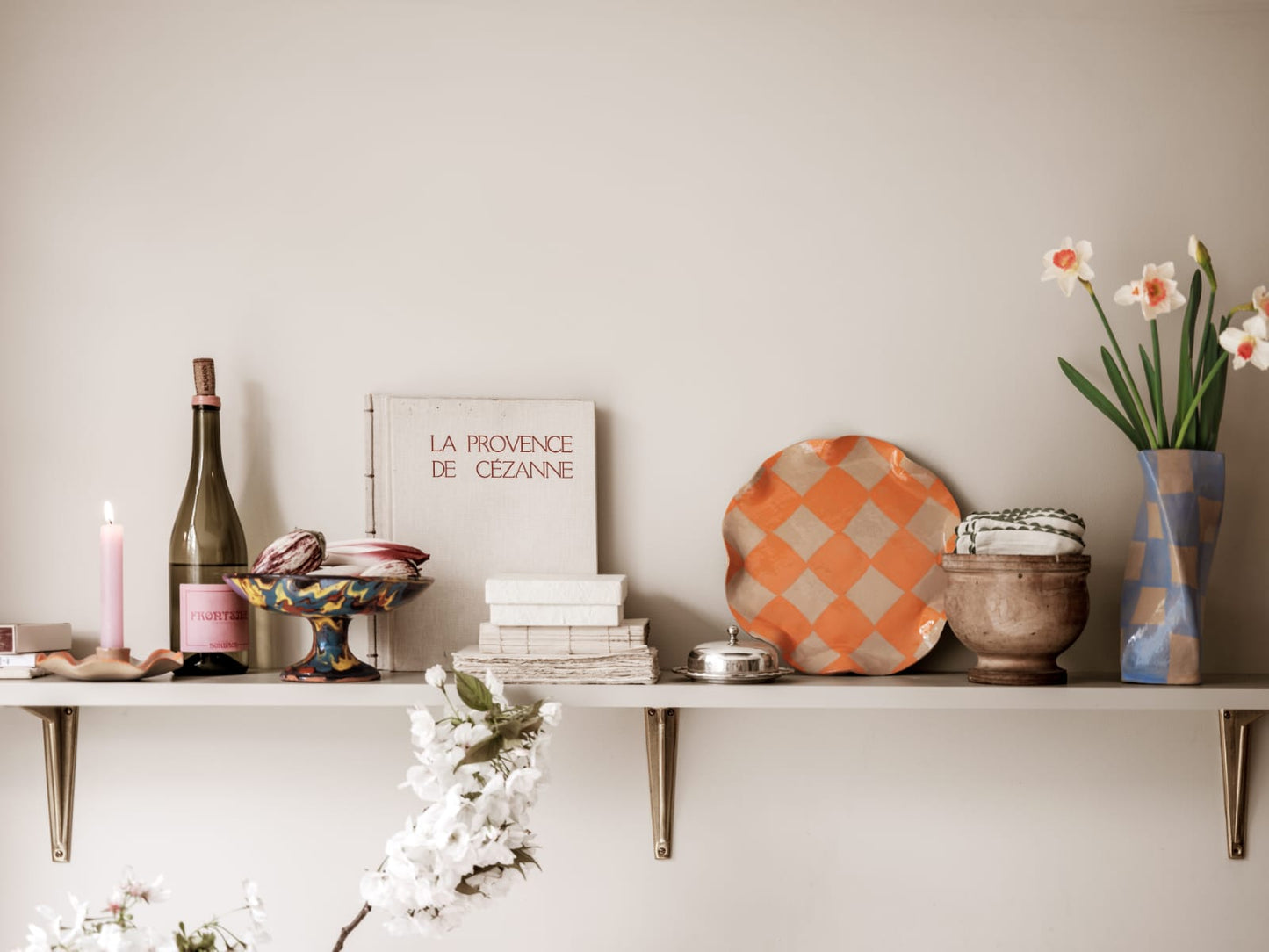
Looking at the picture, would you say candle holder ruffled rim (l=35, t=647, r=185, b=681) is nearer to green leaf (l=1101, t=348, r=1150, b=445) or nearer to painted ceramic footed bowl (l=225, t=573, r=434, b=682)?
painted ceramic footed bowl (l=225, t=573, r=434, b=682)

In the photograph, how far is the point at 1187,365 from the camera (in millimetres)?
1163

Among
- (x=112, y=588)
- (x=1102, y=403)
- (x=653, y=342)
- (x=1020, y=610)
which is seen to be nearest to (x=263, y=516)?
(x=112, y=588)

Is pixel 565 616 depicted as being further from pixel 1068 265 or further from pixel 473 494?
pixel 1068 265

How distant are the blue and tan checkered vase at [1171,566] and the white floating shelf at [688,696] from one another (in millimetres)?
43

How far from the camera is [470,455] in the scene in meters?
1.24

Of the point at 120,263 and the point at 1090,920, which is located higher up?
the point at 120,263

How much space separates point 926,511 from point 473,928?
2.36 ft

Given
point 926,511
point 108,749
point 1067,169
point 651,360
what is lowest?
point 108,749

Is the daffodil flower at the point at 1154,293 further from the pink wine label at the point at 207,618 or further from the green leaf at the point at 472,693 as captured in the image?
the pink wine label at the point at 207,618

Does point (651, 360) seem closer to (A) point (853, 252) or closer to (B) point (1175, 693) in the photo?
(A) point (853, 252)

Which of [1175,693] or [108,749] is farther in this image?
[108,749]

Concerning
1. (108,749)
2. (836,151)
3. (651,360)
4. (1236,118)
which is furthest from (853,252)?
(108,749)

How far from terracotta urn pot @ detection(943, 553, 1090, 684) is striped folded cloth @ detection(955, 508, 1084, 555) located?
0.02 metres

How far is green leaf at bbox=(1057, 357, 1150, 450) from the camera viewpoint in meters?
1.17
